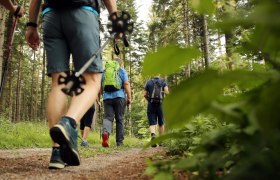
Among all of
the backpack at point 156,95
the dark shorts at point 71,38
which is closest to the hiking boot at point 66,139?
the dark shorts at point 71,38

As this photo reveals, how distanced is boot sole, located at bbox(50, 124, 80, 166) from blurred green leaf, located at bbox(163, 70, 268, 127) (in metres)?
1.86

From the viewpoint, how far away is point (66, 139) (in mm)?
2518

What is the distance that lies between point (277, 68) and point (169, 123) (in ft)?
1.06

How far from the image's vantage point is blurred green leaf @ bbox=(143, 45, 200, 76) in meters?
0.79

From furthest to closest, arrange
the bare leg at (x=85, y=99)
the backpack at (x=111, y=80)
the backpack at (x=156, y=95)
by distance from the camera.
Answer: the backpack at (x=156, y=95) < the backpack at (x=111, y=80) < the bare leg at (x=85, y=99)

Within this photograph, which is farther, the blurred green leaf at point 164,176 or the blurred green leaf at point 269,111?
the blurred green leaf at point 164,176

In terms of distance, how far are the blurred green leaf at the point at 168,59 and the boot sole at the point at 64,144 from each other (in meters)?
1.77

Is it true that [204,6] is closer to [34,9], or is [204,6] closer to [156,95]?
[34,9]

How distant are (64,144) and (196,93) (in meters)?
1.98

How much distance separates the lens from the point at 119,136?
8.73 m

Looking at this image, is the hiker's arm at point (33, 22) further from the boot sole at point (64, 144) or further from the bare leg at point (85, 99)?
the boot sole at point (64, 144)

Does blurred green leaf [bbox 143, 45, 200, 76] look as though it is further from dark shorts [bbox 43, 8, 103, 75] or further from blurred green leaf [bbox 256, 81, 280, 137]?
dark shorts [bbox 43, 8, 103, 75]

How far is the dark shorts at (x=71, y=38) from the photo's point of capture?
10.3ft

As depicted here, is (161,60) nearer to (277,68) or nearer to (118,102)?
(277,68)
